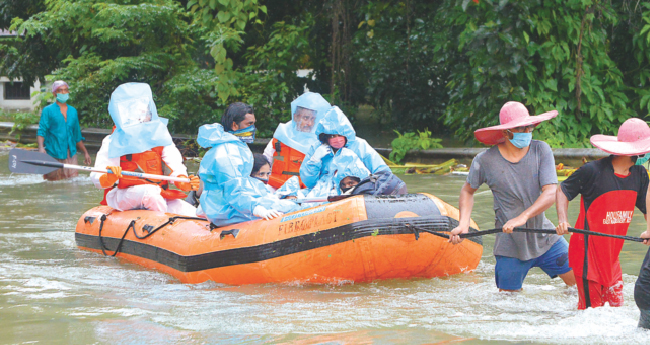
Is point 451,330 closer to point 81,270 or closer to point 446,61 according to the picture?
point 81,270

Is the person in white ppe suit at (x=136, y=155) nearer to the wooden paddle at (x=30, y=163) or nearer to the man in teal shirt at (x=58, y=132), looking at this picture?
the wooden paddle at (x=30, y=163)

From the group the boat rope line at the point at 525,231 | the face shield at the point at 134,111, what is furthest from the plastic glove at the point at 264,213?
the face shield at the point at 134,111

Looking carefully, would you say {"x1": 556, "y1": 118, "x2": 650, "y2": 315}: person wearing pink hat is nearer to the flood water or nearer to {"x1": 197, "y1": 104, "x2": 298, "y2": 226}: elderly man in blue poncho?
the flood water

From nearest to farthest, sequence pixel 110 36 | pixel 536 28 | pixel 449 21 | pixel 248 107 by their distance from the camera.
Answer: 1. pixel 248 107
2. pixel 536 28
3. pixel 449 21
4. pixel 110 36

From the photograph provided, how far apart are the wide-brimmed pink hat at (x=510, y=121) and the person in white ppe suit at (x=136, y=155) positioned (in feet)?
9.88

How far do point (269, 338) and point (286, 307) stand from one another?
2.22 ft

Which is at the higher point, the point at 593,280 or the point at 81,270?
the point at 593,280

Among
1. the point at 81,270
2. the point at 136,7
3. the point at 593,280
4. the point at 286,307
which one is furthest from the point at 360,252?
the point at 136,7

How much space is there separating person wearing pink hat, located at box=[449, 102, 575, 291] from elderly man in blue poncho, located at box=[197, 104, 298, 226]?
157 cm

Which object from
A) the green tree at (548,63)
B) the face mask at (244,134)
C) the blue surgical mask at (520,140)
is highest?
the green tree at (548,63)

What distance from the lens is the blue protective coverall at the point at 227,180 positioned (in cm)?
529

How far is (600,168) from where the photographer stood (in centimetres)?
387

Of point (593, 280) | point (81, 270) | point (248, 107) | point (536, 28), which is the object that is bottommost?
point (81, 270)

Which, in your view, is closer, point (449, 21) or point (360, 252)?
point (360, 252)
